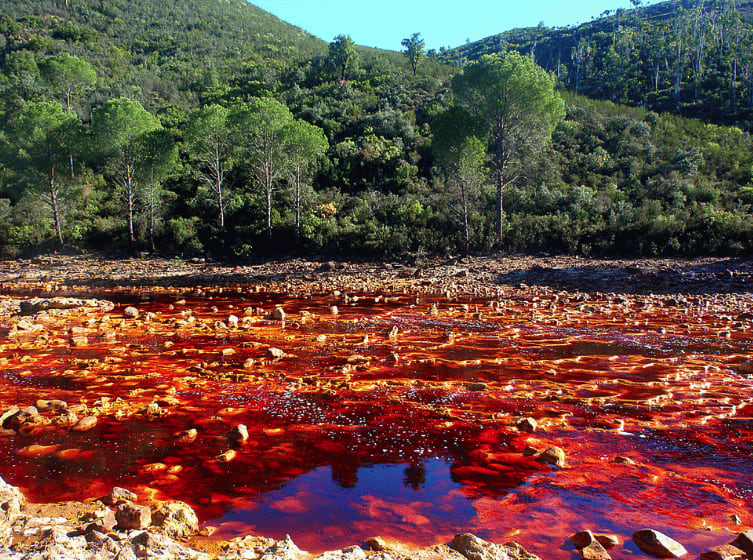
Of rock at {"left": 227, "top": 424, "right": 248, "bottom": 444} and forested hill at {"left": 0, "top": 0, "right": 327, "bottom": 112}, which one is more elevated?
forested hill at {"left": 0, "top": 0, "right": 327, "bottom": 112}

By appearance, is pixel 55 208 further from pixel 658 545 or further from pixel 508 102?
pixel 658 545

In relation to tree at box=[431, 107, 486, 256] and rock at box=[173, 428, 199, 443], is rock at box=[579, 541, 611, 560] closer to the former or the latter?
rock at box=[173, 428, 199, 443]

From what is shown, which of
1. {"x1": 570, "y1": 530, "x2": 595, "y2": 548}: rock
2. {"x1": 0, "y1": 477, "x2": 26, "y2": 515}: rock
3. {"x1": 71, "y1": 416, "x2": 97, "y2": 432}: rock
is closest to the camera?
{"x1": 570, "y1": 530, "x2": 595, "y2": 548}: rock

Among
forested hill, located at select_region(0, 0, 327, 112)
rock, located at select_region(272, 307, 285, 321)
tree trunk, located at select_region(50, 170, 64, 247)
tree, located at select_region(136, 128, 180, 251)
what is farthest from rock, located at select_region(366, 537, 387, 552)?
forested hill, located at select_region(0, 0, 327, 112)

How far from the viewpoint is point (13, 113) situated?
4128 cm

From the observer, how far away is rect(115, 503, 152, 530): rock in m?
2.83

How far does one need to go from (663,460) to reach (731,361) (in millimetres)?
4167

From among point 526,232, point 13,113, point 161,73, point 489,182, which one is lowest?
point 526,232

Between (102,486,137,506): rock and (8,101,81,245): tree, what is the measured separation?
31.5 metres

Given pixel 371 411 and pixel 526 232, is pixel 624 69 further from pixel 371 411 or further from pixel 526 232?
pixel 371 411

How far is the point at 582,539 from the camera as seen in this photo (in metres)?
2.80

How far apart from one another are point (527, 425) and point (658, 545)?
1985mm

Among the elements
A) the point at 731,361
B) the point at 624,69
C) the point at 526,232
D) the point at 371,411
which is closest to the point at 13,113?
the point at 526,232

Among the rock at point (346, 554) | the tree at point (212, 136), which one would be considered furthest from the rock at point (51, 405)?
the tree at point (212, 136)
